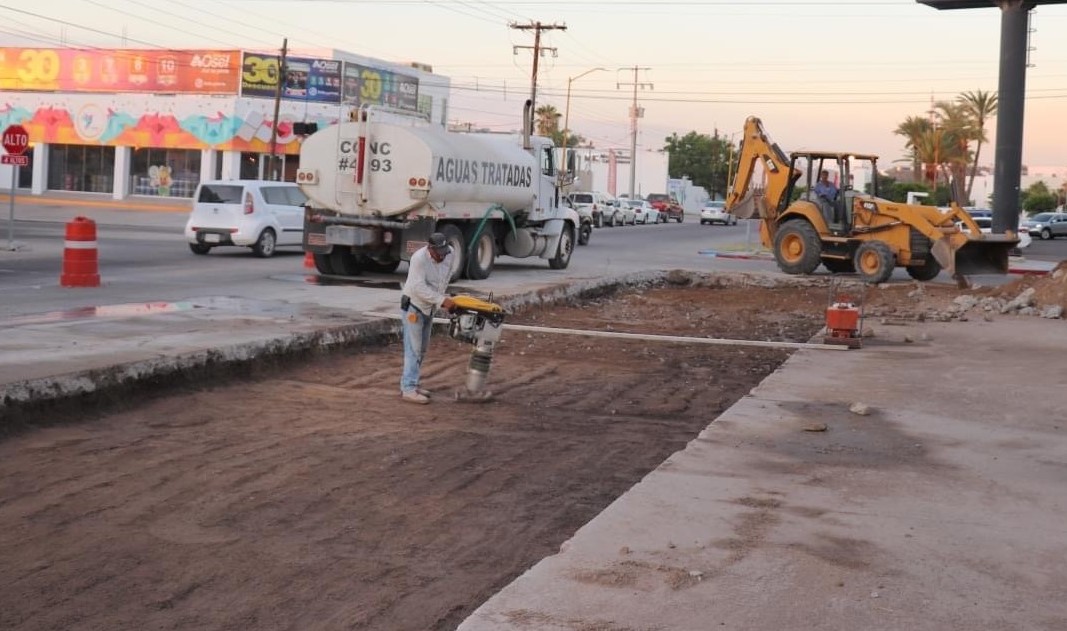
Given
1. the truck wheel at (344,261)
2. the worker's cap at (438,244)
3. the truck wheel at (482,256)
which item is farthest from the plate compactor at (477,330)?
the truck wheel at (344,261)

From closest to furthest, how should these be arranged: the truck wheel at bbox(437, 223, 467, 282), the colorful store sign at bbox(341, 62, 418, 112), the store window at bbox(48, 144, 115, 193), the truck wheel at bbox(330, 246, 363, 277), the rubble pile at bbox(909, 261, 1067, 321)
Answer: the rubble pile at bbox(909, 261, 1067, 321)
the truck wheel at bbox(437, 223, 467, 282)
the truck wheel at bbox(330, 246, 363, 277)
the colorful store sign at bbox(341, 62, 418, 112)
the store window at bbox(48, 144, 115, 193)

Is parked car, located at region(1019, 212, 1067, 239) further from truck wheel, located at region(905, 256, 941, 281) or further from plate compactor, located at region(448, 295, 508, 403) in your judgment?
plate compactor, located at region(448, 295, 508, 403)

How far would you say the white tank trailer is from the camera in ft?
67.6

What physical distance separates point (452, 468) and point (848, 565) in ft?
9.94

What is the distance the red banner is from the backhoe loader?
Answer: 3867 cm

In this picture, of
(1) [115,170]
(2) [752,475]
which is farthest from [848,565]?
(1) [115,170]

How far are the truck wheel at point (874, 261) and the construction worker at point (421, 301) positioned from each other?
1693cm

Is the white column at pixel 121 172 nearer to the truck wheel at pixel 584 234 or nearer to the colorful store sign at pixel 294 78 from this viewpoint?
the colorful store sign at pixel 294 78

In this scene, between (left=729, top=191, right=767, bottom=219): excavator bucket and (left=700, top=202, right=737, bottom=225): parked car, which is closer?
(left=729, top=191, right=767, bottom=219): excavator bucket

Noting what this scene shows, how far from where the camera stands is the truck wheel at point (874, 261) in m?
25.6

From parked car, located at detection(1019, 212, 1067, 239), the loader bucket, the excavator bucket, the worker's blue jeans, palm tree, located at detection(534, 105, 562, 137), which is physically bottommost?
the worker's blue jeans

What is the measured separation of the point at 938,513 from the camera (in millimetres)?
7012

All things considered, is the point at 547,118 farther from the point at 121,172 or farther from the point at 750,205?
the point at 750,205

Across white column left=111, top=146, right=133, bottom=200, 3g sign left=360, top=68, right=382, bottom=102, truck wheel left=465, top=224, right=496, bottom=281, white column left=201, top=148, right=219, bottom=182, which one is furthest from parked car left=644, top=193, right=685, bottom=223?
truck wheel left=465, top=224, right=496, bottom=281
